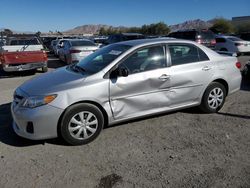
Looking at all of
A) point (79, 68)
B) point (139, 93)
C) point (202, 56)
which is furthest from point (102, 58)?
point (202, 56)

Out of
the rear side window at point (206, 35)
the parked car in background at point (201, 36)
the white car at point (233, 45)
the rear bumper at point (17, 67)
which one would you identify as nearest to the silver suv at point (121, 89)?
the rear bumper at point (17, 67)

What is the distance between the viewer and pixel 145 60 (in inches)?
197

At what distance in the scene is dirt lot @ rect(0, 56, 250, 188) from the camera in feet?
11.2

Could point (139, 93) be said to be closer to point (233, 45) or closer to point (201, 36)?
point (201, 36)

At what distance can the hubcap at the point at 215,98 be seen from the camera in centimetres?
568

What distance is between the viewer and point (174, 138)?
15.1ft

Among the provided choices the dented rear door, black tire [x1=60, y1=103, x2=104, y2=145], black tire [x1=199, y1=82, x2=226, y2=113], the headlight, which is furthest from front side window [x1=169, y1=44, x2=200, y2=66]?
the headlight

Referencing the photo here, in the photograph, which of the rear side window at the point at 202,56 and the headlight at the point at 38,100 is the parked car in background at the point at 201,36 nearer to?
the rear side window at the point at 202,56

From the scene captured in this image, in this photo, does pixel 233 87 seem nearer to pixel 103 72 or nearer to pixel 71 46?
pixel 103 72

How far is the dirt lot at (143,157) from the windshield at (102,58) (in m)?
1.15

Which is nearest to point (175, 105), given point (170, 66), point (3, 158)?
point (170, 66)

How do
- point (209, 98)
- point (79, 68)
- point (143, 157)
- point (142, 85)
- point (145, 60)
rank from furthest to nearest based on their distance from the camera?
point (209, 98) → point (79, 68) → point (145, 60) → point (142, 85) → point (143, 157)

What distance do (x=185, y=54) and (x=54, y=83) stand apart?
2.53 meters

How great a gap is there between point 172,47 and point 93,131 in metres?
2.17
